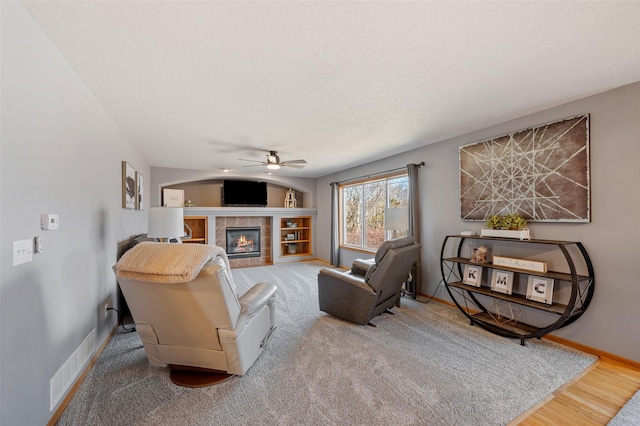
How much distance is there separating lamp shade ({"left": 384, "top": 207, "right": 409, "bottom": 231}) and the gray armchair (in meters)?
0.77

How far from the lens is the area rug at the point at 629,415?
169 cm

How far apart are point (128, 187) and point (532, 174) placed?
192 inches

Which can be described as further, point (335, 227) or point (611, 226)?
point (335, 227)

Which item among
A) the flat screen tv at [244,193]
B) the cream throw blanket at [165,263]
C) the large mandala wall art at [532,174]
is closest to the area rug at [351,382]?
the cream throw blanket at [165,263]

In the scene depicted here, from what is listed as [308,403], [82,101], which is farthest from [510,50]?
[82,101]

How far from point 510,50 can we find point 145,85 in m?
2.80

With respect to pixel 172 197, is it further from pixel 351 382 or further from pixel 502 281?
pixel 502 281

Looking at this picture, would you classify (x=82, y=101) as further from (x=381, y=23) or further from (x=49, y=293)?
(x=381, y=23)

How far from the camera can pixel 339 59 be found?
6.15 ft

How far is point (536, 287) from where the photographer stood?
8.91 ft

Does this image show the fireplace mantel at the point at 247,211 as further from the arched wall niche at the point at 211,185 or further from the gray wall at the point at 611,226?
the gray wall at the point at 611,226

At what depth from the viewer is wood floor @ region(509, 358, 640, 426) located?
173 centimetres

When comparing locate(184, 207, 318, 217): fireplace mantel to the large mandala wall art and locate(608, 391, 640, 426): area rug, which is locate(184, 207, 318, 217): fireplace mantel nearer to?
the large mandala wall art

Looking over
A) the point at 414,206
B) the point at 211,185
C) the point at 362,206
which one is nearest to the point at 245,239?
the point at 211,185
